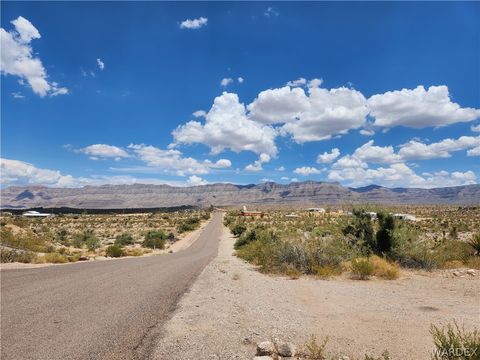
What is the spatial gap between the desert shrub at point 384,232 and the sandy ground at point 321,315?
3.90 m

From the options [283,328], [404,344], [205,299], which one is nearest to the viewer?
[404,344]

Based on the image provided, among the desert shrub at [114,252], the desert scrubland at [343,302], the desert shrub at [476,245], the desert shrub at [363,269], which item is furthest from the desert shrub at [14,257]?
the desert shrub at [476,245]

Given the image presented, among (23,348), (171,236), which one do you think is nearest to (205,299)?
(23,348)

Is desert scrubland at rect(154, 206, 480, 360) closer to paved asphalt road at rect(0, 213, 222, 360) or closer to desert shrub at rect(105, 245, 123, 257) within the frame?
paved asphalt road at rect(0, 213, 222, 360)

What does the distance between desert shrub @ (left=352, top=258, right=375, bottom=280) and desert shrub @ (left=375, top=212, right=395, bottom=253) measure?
3.59 m

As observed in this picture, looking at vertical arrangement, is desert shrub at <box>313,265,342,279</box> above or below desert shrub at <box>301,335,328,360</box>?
below

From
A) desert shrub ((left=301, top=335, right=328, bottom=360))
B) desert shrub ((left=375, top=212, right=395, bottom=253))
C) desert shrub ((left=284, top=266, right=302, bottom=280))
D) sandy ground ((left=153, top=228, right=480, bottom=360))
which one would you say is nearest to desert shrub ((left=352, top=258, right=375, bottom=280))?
sandy ground ((left=153, top=228, right=480, bottom=360))

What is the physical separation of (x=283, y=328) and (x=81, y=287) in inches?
328

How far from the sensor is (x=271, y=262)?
19641 millimetres

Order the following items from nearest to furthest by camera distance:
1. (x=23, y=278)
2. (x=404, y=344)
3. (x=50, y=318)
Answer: (x=404, y=344) < (x=50, y=318) < (x=23, y=278)

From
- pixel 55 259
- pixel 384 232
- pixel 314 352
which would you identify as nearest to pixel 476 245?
pixel 384 232

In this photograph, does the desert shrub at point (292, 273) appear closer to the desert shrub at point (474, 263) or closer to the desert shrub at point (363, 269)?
the desert shrub at point (363, 269)

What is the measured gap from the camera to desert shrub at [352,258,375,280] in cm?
1661

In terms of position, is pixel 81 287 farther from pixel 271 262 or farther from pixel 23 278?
pixel 271 262
